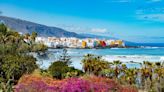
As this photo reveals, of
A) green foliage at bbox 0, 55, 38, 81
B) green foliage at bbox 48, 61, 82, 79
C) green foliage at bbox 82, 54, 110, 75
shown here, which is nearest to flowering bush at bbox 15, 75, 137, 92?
green foliage at bbox 0, 55, 38, 81

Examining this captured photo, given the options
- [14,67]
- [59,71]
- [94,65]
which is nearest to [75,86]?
[14,67]

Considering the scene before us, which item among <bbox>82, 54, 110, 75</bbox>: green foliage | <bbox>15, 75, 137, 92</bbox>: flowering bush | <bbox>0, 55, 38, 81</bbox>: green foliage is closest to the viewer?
<bbox>15, 75, 137, 92</bbox>: flowering bush

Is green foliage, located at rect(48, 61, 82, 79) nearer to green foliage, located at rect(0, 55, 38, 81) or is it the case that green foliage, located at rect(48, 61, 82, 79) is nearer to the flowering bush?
green foliage, located at rect(0, 55, 38, 81)

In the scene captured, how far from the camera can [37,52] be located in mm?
121688

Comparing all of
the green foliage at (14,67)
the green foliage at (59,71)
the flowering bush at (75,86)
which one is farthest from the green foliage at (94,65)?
the flowering bush at (75,86)

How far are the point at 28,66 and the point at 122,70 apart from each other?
13.0 meters

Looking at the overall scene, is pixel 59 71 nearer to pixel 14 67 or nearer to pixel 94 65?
pixel 14 67

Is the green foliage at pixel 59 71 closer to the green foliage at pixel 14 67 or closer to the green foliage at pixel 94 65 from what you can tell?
the green foliage at pixel 14 67

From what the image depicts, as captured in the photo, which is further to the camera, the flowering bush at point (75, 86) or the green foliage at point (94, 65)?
the green foliage at point (94, 65)

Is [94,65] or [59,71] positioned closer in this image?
[59,71]

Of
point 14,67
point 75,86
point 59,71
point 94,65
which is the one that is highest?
point 75,86

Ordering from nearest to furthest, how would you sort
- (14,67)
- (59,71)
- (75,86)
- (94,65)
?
(75,86), (14,67), (59,71), (94,65)

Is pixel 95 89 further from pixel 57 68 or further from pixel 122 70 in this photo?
pixel 122 70

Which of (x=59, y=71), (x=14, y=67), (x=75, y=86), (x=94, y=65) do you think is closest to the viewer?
(x=75, y=86)
